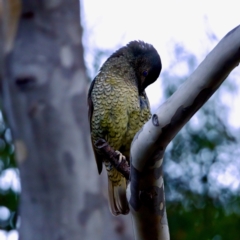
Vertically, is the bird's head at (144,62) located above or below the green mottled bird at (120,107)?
above

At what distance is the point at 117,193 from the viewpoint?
2590mm

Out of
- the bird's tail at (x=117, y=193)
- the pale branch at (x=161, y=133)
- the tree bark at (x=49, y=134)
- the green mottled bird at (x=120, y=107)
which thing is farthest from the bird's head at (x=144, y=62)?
the pale branch at (x=161, y=133)

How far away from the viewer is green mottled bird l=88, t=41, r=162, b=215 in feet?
8.54

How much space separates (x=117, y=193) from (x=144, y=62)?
615 millimetres

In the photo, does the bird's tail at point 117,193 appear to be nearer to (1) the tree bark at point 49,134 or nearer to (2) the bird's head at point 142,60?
(2) the bird's head at point 142,60

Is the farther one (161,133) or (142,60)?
(142,60)

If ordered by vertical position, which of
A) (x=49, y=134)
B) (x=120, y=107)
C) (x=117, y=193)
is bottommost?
(x=117, y=193)

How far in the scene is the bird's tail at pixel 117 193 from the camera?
246cm

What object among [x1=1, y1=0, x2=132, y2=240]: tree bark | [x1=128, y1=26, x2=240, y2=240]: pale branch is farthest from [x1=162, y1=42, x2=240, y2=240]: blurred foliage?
[x1=128, y1=26, x2=240, y2=240]: pale branch

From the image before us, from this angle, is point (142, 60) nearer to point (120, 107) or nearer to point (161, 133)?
point (120, 107)

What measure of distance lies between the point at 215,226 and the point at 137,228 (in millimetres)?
2599

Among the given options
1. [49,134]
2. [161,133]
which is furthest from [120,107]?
[161,133]

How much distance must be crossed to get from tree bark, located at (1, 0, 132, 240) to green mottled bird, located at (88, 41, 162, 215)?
519 millimetres

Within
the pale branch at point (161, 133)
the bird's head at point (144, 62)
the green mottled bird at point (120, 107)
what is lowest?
the pale branch at point (161, 133)
